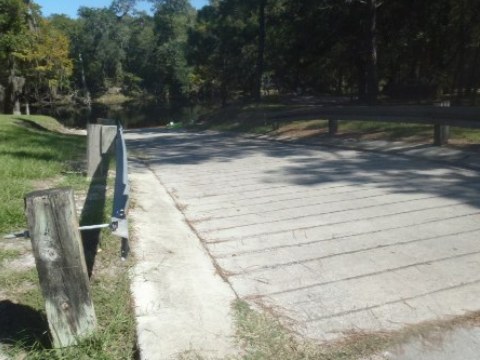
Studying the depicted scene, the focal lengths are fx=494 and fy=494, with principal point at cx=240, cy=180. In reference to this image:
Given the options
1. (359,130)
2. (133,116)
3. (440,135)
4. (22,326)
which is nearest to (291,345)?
(22,326)

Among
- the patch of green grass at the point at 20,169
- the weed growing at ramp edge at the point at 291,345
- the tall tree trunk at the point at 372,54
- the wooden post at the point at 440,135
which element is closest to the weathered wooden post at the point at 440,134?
the wooden post at the point at 440,135

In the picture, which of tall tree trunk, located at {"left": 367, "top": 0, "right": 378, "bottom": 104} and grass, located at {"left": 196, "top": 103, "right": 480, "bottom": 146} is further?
tall tree trunk, located at {"left": 367, "top": 0, "right": 378, "bottom": 104}

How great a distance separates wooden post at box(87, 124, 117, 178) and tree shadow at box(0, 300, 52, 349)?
3.62 meters

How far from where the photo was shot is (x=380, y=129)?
443 inches

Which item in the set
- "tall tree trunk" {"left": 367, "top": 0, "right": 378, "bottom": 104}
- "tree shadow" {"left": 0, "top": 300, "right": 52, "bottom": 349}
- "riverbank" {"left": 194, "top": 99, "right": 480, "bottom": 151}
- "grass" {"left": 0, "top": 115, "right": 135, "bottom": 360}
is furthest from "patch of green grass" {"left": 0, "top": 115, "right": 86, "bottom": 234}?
"tall tree trunk" {"left": 367, "top": 0, "right": 378, "bottom": 104}

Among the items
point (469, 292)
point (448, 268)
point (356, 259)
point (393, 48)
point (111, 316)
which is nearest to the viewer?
point (111, 316)

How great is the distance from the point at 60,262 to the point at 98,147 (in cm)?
426

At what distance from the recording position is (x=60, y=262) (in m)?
2.53

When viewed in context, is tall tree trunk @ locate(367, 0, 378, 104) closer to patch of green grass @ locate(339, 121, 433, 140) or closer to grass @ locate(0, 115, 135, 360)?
patch of green grass @ locate(339, 121, 433, 140)

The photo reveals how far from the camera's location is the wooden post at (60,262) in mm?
2459

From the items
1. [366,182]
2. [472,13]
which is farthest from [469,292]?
[472,13]

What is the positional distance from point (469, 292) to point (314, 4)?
21921 millimetres

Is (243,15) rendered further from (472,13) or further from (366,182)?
(366,182)

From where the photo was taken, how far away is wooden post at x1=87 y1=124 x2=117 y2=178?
655 cm
